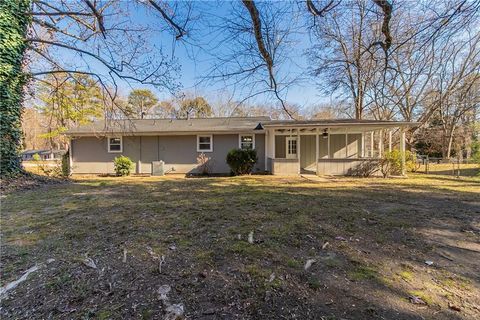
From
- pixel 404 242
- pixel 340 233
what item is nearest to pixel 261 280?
pixel 340 233

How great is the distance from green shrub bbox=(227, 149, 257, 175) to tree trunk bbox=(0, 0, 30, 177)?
7.98 metres

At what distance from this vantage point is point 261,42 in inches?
236

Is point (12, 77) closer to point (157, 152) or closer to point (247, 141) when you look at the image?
point (157, 152)

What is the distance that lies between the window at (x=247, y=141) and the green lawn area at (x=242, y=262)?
9.77 meters

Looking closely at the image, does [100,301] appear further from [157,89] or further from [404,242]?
[157,89]

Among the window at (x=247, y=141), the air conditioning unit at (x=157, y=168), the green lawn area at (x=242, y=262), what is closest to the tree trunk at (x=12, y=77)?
the green lawn area at (x=242, y=262)

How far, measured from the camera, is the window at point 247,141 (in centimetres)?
1440

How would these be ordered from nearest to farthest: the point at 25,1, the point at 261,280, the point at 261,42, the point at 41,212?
→ the point at 261,280, the point at 41,212, the point at 261,42, the point at 25,1

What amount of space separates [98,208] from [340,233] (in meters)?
4.20

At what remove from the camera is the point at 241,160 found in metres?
12.5

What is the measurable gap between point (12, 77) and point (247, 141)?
10.1 meters

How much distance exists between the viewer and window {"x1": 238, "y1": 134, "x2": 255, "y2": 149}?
14398mm

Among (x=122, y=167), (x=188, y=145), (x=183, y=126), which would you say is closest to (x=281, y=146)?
(x=188, y=145)

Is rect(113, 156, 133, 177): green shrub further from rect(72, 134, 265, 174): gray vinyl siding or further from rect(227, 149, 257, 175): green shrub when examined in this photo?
rect(227, 149, 257, 175): green shrub
